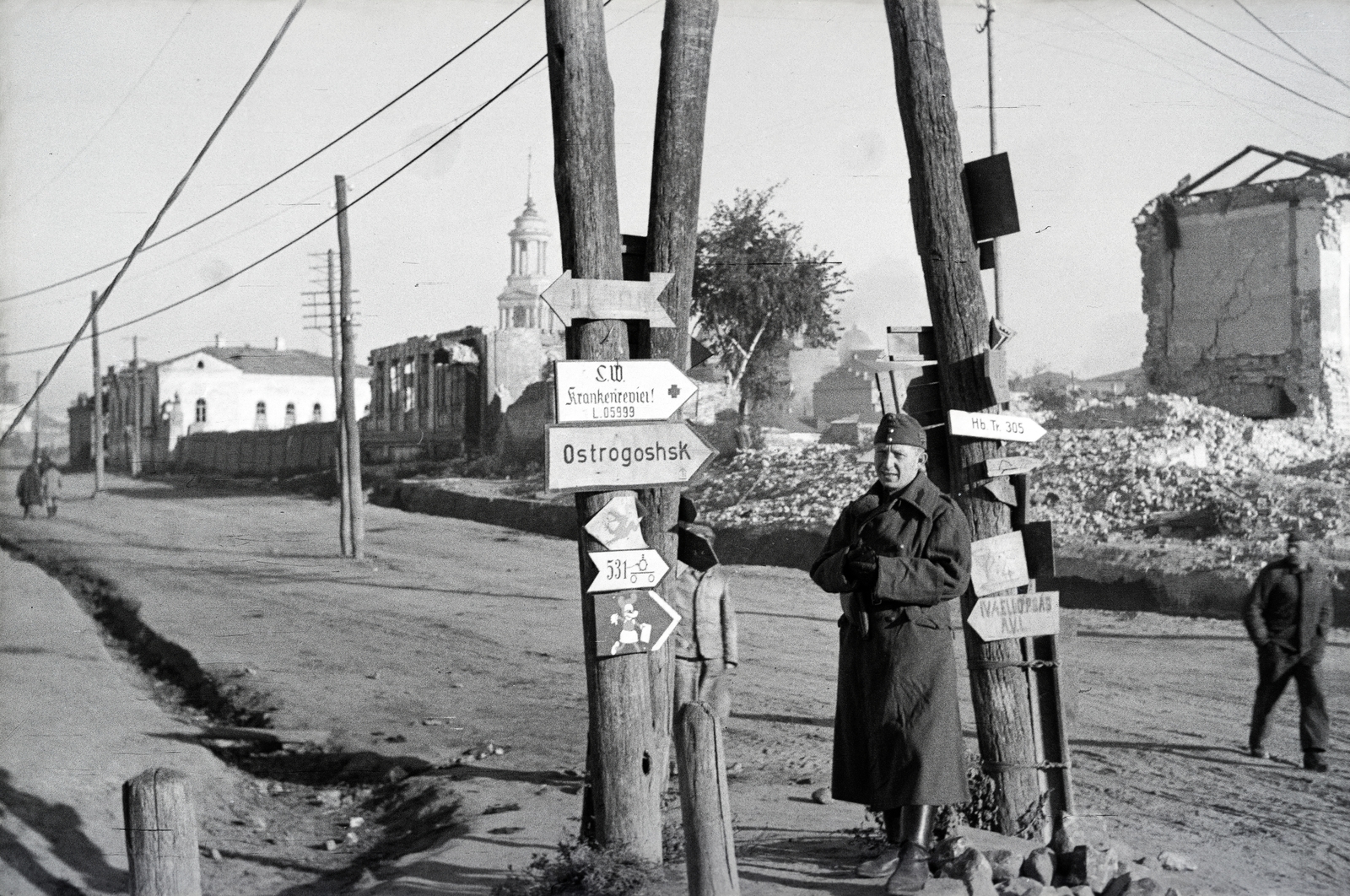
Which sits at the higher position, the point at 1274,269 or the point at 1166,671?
the point at 1274,269

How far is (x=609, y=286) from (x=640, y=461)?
76 cm

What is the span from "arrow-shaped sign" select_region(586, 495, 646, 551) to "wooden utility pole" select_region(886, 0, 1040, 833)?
1627mm

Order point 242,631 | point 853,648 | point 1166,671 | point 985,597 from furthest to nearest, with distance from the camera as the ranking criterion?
1. point 242,631
2. point 1166,671
3. point 985,597
4. point 853,648

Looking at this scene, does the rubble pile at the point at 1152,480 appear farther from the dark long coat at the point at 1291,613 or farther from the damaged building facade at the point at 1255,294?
the dark long coat at the point at 1291,613

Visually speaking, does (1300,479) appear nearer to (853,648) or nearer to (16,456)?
(853,648)

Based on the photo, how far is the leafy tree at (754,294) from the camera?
35.2 m

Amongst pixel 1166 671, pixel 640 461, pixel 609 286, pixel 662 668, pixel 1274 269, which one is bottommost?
pixel 1166 671

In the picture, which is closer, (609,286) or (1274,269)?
(609,286)

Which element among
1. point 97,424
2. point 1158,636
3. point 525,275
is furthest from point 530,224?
point 1158,636

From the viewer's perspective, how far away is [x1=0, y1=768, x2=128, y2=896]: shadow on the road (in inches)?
277

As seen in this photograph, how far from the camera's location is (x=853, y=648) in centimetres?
504

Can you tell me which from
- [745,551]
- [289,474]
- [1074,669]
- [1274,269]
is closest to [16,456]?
[289,474]

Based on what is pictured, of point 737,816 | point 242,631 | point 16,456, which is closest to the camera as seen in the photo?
point 737,816

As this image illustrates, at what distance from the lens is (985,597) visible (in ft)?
18.9
